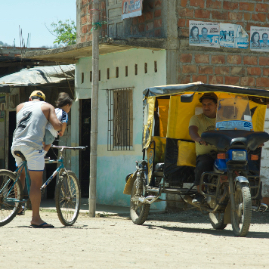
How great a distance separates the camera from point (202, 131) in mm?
7809

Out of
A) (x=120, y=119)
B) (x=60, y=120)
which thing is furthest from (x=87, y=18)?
(x=60, y=120)

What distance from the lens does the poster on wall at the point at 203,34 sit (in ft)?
35.4

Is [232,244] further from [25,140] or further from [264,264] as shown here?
[25,140]

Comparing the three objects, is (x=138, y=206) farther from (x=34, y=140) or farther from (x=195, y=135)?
(x=34, y=140)

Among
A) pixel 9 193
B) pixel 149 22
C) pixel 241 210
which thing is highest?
pixel 149 22

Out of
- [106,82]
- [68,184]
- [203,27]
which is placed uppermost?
[203,27]

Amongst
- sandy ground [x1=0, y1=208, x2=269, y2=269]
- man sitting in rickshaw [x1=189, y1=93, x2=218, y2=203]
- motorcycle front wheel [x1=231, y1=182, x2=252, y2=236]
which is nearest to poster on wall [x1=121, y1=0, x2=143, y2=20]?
man sitting in rickshaw [x1=189, y1=93, x2=218, y2=203]

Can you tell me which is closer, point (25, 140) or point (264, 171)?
point (25, 140)

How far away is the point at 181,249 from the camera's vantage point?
5.86 m

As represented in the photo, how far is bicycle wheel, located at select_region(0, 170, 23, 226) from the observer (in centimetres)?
728

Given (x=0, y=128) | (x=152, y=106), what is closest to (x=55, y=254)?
(x=152, y=106)

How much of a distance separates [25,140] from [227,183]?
2.64m

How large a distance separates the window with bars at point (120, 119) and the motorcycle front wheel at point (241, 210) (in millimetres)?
4817

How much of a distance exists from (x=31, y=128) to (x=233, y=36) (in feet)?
17.5
